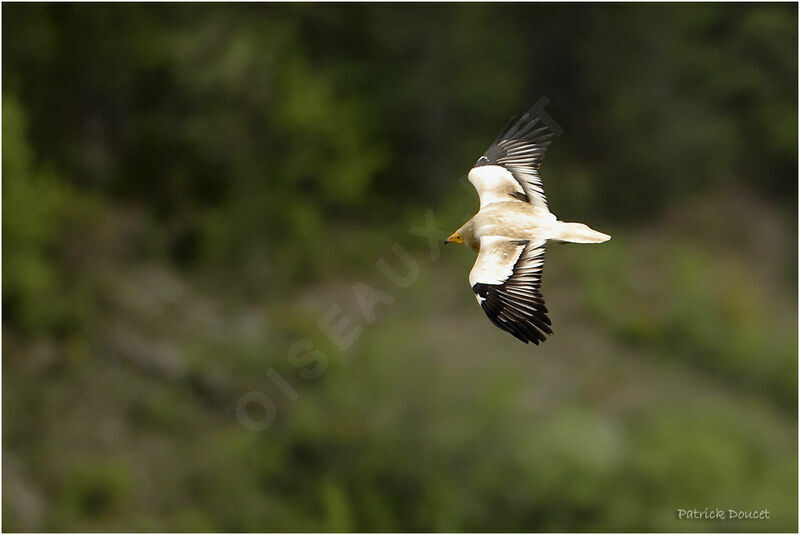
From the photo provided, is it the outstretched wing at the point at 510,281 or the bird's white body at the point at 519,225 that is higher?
the bird's white body at the point at 519,225

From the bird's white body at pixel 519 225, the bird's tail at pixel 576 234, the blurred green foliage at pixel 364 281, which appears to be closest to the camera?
the bird's tail at pixel 576 234

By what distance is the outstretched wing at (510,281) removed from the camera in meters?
4.00

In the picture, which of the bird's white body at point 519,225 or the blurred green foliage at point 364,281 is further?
the blurred green foliage at point 364,281

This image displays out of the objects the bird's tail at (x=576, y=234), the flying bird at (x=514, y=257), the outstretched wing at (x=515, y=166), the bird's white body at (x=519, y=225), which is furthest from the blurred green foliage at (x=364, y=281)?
the bird's tail at (x=576, y=234)

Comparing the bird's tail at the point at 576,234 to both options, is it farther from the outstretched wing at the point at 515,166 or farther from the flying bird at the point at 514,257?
the outstretched wing at the point at 515,166

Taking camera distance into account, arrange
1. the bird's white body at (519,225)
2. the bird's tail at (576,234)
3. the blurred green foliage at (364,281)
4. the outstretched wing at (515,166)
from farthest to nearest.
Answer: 1. the blurred green foliage at (364,281)
2. the outstretched wing at (515,166)
3. the bird's white body at (519,225)
4. the bird's tail at (576,234)

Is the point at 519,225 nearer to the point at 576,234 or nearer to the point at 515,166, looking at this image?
the point at 576,234

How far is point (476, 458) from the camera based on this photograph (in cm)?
1311

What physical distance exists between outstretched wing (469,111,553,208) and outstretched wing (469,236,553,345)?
0.43m

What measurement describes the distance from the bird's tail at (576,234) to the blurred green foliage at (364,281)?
7782 millimetres

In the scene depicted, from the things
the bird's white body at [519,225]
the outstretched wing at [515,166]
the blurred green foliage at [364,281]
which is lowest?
the blurred green foliage at [364,281]

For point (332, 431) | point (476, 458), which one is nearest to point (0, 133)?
point (332, 431)

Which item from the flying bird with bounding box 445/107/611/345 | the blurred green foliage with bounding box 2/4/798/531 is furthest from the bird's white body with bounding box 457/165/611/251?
the blurred green foliage with bounding box 2/4/798/531

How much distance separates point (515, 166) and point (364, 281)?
392 inches
